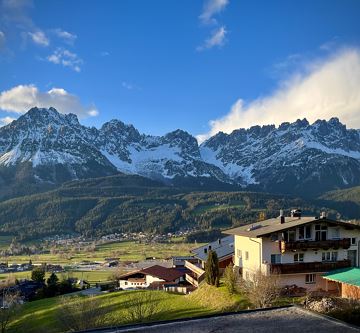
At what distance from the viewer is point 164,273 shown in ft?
286

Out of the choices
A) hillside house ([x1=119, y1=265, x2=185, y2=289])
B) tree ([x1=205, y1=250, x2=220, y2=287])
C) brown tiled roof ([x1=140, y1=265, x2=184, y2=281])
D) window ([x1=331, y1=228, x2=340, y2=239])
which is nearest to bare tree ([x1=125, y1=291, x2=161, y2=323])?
tree ([x1=205, y1=250, x2=220, y2=287])

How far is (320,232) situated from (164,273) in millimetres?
44551

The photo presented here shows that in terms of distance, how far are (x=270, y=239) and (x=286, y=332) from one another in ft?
85.1

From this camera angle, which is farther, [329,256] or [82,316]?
[329,256]

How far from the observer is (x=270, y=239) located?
1838 inches

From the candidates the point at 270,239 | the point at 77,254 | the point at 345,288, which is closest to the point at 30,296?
the point at 270,239

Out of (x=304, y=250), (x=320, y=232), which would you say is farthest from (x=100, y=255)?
(x=304, y=250)

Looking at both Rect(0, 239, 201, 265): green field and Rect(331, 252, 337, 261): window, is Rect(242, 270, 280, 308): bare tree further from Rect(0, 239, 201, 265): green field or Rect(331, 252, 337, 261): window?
Rect(0, 239, 201, 265): green field

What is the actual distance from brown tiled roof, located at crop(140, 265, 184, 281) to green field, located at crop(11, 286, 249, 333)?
24.7 m

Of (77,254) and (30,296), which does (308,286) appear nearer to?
(30,296)

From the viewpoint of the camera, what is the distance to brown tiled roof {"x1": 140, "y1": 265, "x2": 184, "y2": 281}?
8444 centimetres

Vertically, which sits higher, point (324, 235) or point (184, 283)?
point (324, 235)

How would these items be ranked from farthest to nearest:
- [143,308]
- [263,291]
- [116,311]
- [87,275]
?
[87,275], [116,311], [143,308], [263,291]

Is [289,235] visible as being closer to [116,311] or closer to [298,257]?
[298,257]
